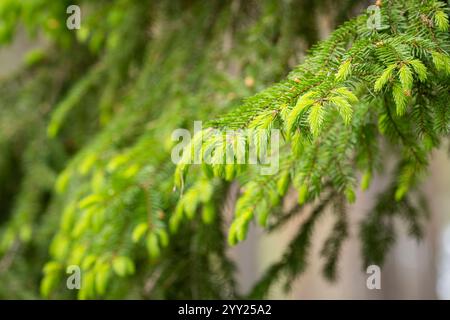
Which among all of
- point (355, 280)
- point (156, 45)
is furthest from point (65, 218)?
point (355, 280)

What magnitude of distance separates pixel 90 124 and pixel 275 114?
2.13 meters

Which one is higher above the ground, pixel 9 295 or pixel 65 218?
pixel 65 218

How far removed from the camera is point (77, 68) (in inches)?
127

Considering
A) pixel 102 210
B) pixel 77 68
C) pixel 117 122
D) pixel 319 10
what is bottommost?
pixel 102 210

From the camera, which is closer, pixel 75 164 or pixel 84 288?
pixel 84 288

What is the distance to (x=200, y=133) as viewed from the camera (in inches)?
48.2

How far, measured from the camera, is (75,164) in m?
2.29

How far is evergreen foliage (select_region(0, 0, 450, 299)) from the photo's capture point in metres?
1.17

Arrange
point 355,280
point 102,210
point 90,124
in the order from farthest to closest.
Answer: point 355,280 → point 90,124 → point 102,210

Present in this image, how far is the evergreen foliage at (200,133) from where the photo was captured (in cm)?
117
